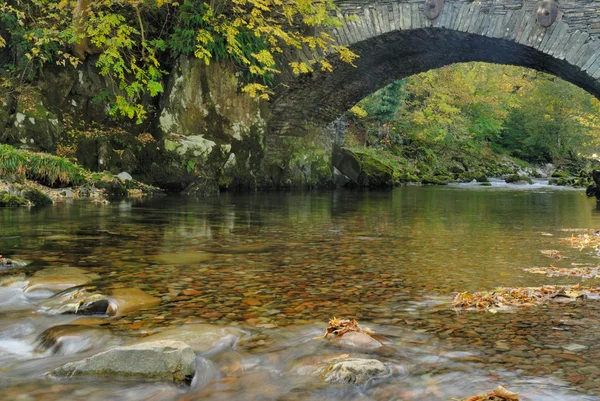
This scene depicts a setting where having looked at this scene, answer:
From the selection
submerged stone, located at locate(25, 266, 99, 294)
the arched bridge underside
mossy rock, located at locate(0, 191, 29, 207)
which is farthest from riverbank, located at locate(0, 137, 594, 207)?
submerged stone, located at locate(25, 266, 99, 294)

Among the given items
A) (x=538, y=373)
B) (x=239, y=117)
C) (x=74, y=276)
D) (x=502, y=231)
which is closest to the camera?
(x=538, y=373)

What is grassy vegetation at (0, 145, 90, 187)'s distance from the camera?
10531 millimetres

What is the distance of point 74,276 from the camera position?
3.86m

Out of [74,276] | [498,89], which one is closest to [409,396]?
[74,276]

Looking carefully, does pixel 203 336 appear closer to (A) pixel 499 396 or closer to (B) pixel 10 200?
(A) pixel 499 396

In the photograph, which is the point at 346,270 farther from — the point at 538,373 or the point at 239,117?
the point at 239,117

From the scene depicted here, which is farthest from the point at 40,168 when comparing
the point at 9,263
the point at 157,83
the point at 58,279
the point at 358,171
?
the point at 358,171

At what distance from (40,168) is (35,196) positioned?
167 cm

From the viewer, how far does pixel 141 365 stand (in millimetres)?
2162

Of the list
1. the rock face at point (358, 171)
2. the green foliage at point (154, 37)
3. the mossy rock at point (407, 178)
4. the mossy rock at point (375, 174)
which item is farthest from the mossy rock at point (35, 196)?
the mossy rock at point (407, 178)

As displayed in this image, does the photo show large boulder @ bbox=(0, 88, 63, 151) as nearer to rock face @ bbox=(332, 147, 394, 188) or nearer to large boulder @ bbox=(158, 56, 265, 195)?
large boulder @ bbox=(158, 56, 265, 195)

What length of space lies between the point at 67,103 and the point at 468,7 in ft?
33.7

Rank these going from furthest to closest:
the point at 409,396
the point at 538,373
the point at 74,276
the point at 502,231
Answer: the point at 502,231
the point at 74,276
the point at 538,373
the point at 409,396

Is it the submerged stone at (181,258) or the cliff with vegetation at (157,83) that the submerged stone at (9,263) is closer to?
the submerged stone at (181,258)
